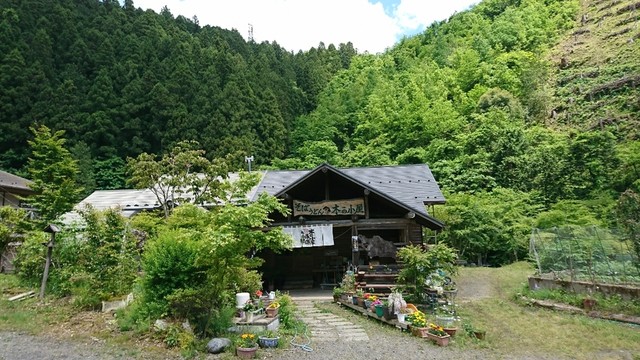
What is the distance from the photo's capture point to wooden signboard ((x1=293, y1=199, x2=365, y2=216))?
1330 cm

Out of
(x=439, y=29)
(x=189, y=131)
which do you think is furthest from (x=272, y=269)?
(x=439, y=29)

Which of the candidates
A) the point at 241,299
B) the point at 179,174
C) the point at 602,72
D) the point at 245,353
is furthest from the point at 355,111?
the point at 245,353

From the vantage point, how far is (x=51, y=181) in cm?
1641

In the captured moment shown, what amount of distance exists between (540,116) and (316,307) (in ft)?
108

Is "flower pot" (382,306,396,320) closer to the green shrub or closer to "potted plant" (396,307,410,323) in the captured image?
"potted plant" (396,307,410,323)

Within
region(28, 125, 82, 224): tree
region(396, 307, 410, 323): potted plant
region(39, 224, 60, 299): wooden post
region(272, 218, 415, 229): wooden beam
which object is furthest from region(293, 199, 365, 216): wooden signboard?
region(28, 125, 82, 224): tree

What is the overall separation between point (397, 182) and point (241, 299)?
9.72m

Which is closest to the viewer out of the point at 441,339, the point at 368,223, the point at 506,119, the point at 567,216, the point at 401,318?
the point at 441,339

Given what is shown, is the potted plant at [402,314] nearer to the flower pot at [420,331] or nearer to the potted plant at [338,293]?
the flower pot at [420,331]

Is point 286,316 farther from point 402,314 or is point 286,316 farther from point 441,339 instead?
point 441,339

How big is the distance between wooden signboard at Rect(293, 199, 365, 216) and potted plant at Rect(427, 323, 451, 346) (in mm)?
5626

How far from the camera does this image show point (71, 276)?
9.87 m

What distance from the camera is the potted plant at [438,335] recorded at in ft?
24.9

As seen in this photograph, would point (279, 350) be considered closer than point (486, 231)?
Yes
